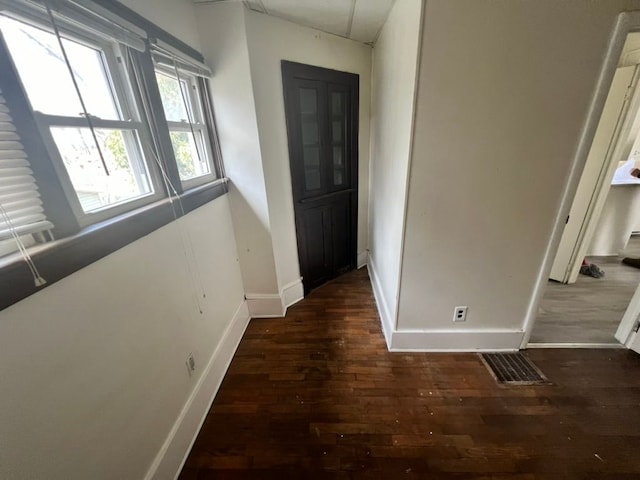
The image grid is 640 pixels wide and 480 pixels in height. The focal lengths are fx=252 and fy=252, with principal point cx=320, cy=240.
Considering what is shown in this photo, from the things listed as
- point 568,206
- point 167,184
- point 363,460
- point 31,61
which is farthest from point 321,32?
point 363,460

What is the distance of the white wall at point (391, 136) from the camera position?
4.58ft

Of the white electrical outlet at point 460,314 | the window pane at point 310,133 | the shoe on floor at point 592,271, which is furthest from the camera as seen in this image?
the shoe on floor at point 592,271

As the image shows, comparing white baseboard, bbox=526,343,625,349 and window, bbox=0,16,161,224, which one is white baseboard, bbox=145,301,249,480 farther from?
white baseboard, bbox=526,343,625,349

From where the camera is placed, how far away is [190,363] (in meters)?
1.40

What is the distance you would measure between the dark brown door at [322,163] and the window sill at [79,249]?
125 centimetres

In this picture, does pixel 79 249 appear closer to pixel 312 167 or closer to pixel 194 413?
pixel 194 413

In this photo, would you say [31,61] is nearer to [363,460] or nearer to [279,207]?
[279,207]

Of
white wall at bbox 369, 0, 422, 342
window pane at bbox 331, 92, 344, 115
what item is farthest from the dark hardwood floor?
window pane at bbox 331, 92, 344, 115

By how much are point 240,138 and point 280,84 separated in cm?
56

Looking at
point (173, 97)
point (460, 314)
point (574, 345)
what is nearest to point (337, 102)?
point (173, 97)

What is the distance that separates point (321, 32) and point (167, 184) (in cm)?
182

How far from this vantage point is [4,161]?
671 millimetres

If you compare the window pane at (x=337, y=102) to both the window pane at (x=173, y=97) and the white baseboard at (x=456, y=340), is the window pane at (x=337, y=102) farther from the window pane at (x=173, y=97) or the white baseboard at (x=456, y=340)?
the white baseboard at (x=456, y=340)

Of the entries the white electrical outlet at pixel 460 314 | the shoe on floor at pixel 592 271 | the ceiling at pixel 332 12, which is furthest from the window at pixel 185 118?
the shoe on floor at pixel 592 271
